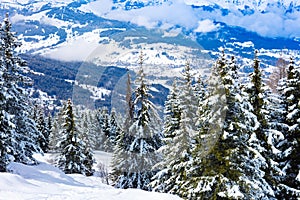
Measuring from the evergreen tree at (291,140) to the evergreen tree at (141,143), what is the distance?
10.6 meters

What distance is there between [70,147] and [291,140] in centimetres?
2648

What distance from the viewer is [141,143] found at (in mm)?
29891

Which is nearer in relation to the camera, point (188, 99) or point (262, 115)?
point (262, 115)

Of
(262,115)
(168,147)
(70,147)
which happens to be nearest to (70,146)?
(70,147)

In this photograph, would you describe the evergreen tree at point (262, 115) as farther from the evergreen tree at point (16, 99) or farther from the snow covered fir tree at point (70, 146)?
the snow covered fir tree at point (70, 146)

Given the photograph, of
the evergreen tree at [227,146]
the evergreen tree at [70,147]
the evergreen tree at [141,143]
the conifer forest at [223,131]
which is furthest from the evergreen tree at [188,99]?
the evergreen tree at [70,147]

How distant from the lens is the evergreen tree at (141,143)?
28700mm

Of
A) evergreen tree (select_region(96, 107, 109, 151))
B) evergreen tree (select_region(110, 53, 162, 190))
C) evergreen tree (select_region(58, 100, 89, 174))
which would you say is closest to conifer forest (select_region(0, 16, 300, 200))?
evergreen tree (select_region(110, 53, 162, 190))

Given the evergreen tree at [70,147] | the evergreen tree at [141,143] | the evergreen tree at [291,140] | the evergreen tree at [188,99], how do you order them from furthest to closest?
the evergreen tree at [70,147] → the evergreen tree at [141,143] → the evergreen tree at [188,99] → the evergreen tree at [291,140]

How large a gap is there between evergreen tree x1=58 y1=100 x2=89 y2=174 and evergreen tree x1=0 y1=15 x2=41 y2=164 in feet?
39.8

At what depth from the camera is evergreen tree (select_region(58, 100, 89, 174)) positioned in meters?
40.9

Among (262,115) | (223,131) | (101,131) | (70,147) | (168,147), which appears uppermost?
(262,115)

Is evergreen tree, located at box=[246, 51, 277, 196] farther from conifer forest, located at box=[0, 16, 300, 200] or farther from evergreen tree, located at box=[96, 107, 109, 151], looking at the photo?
evergreen tree, located at box=[96, 107, 109, 151]

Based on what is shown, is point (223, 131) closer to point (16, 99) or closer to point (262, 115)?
point (262, 115)
